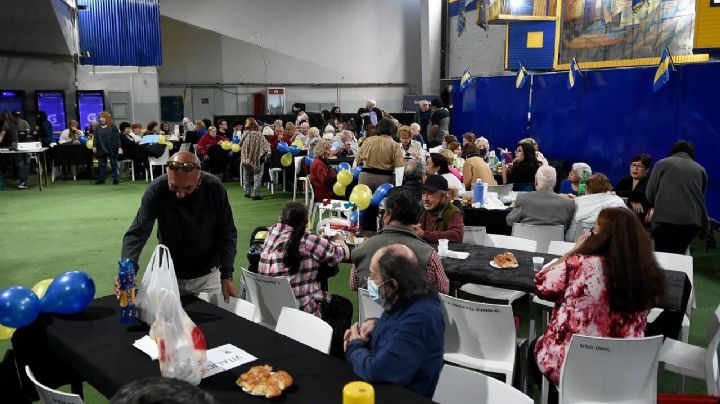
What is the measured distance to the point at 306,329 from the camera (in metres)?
2.88

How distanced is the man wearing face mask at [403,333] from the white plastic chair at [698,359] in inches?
63.3

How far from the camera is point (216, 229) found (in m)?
3.64

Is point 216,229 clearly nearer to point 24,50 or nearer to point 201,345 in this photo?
point 201,345

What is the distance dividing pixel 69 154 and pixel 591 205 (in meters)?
11.0

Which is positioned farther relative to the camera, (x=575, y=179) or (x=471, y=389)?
(x=575, y=179)

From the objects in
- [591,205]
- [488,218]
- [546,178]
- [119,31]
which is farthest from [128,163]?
[591,205]

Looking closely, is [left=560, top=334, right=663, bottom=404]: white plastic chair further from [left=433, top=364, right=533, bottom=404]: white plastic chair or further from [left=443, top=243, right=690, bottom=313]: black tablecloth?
[left=443, top=243, right=690, bottom=313]: black tablecloth

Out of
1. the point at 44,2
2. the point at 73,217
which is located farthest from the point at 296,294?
the point at 44,2

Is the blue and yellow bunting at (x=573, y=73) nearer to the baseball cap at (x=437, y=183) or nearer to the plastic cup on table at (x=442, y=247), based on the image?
the baseball cap at (x=437, y=183)

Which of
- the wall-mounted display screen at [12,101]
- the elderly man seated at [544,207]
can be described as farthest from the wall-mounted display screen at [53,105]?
the elderly man seated at [544,207]

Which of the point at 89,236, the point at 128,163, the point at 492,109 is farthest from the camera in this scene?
the point at 128,163

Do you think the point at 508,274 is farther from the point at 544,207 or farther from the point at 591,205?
the point at 591,205

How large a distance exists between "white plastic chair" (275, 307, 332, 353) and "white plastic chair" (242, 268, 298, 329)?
1.58 ft

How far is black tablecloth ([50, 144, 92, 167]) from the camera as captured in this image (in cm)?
1252
